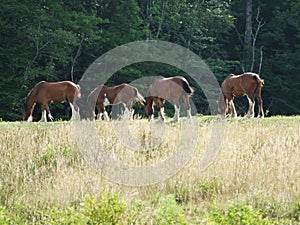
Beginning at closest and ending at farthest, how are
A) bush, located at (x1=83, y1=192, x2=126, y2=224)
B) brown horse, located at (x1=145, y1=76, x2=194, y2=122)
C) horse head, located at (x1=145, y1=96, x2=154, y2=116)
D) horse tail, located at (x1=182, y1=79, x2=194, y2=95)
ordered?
bush, located at (x1=83, y1=192, x2=126, y2=224)
horse tail, located at (x1=182, y1=79, x2=194, y2=95)
brown horse, located at (x1=145, y1=76, x2=194, y2=122)
horse head, located at (x1=145, y1=96, x2=154, y2=116)

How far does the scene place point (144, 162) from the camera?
10.4 metres

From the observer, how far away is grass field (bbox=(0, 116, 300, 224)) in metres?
7.62

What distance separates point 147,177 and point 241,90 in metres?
9.99

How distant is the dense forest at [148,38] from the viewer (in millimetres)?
29906

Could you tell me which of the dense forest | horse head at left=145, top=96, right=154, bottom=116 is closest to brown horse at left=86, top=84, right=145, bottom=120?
horse head at left=145, top=96, right=154, bottom=116

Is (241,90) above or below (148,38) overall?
below

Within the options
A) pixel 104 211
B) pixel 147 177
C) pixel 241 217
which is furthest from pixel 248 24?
pixel 104 211

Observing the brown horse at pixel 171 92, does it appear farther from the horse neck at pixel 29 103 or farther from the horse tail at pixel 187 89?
the horse neck at pixel 29 103

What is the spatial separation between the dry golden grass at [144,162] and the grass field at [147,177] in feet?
0.05

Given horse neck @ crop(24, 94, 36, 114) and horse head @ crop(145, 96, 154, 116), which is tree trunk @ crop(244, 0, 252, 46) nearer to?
horse neck @ crop(24, 94, 36, 114)

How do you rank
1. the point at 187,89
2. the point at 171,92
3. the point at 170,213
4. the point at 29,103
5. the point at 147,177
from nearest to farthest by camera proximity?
the point at 170,213
the point at 147,177
the point at 187,89
the point at 171,92
the point at 29,103

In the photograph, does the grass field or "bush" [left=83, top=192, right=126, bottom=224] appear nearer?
"bush" [left=83, top=192, right=126, bottom=224]

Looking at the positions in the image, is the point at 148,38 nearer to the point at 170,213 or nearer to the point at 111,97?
the point at 111,97

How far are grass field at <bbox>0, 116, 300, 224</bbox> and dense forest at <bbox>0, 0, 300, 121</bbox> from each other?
17511 mm
